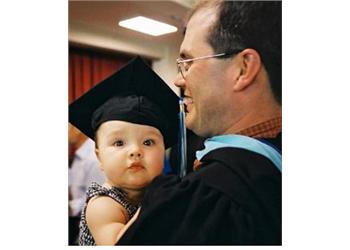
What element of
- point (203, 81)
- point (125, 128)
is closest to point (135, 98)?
point (125, 128)

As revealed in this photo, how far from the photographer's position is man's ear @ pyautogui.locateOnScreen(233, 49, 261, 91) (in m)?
1.07

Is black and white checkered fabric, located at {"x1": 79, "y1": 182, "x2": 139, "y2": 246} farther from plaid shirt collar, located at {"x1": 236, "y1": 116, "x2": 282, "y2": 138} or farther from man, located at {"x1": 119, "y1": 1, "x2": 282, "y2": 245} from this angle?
plaid shirt collar, located at {"x1": 236, "y1": 116, "x2": 282, "y2": 138}

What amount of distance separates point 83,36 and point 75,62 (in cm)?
8

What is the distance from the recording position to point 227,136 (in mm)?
1110

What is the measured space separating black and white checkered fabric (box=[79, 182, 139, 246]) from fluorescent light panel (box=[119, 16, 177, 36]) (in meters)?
0.48

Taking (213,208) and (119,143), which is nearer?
(213,208)

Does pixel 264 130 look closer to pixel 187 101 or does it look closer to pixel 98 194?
pixel 187 101

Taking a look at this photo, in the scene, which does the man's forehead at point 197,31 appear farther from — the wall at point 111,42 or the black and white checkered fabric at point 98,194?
the black and white checkered fabric at point 98,194

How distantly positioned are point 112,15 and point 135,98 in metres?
0.27

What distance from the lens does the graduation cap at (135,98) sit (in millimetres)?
1165

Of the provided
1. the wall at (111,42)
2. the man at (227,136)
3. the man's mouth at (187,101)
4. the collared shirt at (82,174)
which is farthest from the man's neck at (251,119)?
the collared shirt at (82,174)

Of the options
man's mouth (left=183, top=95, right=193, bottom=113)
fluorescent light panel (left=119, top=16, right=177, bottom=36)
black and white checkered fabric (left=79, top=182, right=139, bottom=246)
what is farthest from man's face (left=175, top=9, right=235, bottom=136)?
black and white checkered fabric (left=79, top=182, right=139, bottom=246)

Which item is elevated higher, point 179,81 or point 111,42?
point 111,42
